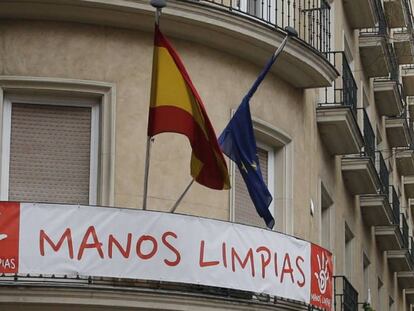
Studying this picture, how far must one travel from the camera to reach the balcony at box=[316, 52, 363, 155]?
2381 cm

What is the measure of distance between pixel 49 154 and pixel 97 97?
1.01 meters

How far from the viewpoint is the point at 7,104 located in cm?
1870

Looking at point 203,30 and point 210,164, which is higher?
point 203,30

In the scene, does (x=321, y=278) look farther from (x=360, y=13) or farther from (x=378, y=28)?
(x=378, y=28)

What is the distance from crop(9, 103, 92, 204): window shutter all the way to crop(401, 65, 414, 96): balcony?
28619mm

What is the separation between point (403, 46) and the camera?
4269 cm

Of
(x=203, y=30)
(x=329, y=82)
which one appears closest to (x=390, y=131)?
(x=329, y=82)

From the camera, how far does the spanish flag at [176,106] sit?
56.8ft

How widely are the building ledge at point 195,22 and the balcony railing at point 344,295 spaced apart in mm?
5549

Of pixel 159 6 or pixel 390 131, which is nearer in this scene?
pixel 159 6

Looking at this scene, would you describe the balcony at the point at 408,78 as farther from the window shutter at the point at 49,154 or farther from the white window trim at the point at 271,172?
the window shutter at the point at 49,154

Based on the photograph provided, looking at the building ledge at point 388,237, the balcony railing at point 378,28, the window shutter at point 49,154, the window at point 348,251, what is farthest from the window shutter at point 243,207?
the building ledge at point 388,237

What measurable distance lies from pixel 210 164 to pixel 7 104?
9.82 feet

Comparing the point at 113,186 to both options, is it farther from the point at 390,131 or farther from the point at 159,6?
the point at 390,131
